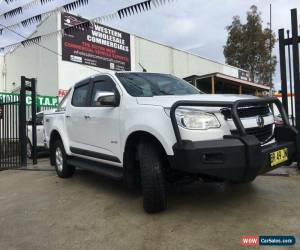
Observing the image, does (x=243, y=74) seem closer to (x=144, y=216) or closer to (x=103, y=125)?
(x=103, y=125)

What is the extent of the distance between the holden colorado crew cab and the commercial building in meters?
10.2

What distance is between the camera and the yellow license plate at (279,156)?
4.53 meters

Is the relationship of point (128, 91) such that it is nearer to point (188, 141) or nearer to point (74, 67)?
point (188, 141)

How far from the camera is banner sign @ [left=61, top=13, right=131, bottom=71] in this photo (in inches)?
720

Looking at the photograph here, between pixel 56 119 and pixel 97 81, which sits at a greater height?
pixel 97 81

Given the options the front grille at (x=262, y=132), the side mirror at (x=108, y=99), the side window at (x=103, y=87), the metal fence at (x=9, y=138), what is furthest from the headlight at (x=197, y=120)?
the metal fence at (x=9, y=138)

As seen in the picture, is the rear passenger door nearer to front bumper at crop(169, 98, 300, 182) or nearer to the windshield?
the windshield

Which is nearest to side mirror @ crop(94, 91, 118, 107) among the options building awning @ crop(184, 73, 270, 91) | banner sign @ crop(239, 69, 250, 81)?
building awning @ crop(184, 73, 270, 91)

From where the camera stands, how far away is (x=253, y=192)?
Answer: 5602mm

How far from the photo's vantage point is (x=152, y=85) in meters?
5.62

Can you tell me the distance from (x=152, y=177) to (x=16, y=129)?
6.90m

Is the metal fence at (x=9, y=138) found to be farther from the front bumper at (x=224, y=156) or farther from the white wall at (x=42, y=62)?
the white wall at (x=42, y=62)

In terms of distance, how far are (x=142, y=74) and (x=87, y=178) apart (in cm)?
250

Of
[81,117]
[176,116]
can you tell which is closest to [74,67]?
[81,117]
